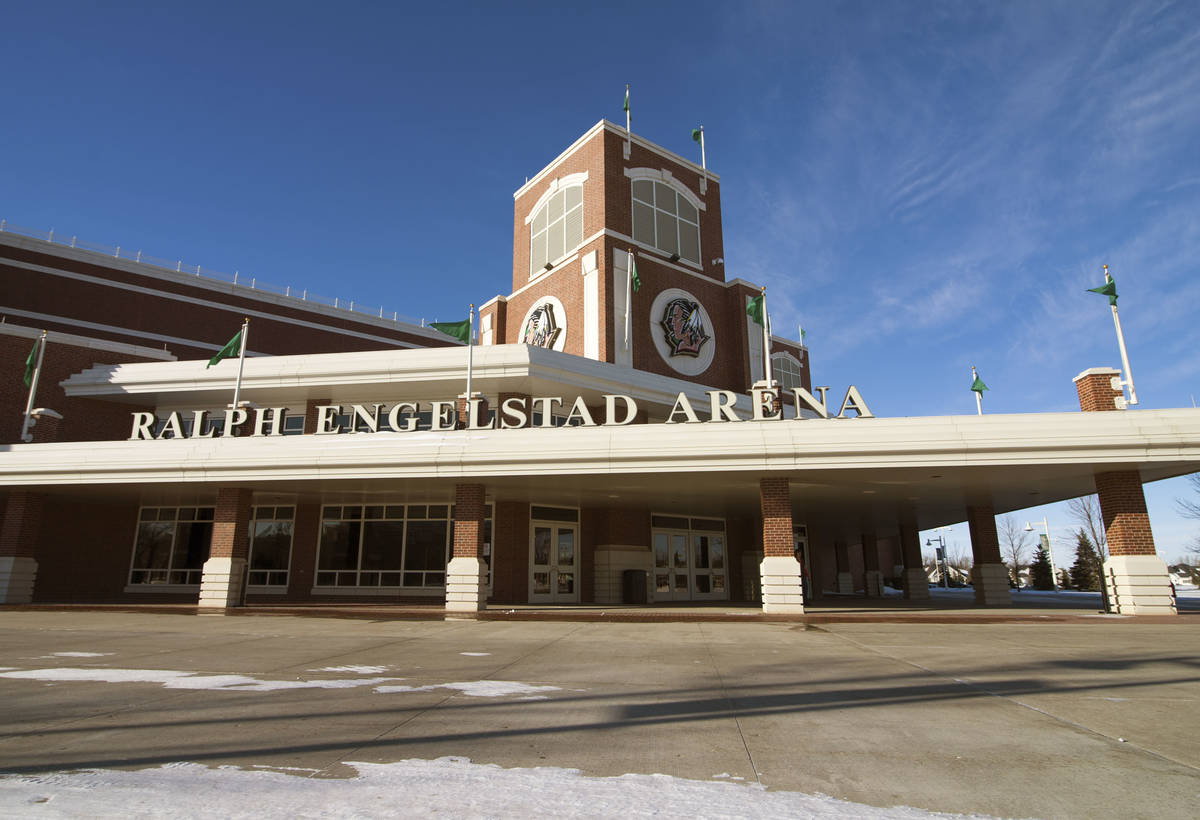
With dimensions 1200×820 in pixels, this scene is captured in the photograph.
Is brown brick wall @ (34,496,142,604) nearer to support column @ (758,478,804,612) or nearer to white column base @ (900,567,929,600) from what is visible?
support column @ (758,478,804,612)

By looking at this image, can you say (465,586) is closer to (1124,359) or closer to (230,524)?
(230,524)

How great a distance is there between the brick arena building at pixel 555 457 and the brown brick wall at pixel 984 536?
113 mm

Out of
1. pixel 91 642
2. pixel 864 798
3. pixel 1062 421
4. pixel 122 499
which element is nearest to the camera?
pixel 864 798

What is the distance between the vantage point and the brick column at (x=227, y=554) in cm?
2094

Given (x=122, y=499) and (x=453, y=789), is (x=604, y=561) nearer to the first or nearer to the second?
(x=122, y=499)

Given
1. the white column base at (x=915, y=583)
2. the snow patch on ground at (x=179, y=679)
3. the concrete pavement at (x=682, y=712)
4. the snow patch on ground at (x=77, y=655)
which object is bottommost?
the concrete pavement at (x=682, y=712)

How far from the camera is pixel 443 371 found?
24.7 meters

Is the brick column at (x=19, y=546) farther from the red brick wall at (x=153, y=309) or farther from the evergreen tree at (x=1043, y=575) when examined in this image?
the evergreen tree at (x=1043, y=575)

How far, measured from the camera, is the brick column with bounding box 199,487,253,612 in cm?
2094

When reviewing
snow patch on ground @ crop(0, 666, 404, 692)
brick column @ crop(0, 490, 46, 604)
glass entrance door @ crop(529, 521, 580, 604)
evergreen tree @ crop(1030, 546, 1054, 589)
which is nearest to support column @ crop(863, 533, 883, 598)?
evergreen tree @ crop(1030, 546, 1054, 589)

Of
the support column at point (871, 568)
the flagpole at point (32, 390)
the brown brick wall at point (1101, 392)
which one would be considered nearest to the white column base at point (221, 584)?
the flagpole at point (32, 390)

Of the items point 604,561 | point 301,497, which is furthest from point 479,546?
point 301,497

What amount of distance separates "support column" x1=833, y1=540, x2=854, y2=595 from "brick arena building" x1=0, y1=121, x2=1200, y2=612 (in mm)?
5859

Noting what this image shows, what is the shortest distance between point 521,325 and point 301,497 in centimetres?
1384
